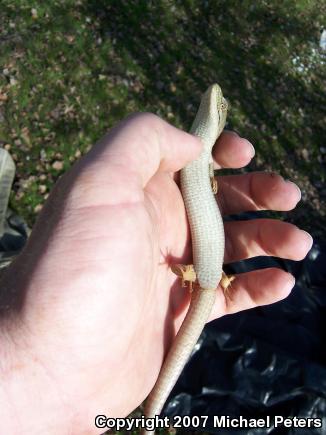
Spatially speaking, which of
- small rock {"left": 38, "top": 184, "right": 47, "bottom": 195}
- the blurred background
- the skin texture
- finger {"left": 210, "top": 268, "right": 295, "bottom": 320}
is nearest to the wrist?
the skin texture

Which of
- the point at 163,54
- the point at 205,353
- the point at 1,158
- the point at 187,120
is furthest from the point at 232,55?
the point at 205,353

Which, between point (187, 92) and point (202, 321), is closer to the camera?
point (202, 321)

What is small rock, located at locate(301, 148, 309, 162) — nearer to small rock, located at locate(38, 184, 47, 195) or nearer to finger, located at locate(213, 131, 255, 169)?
finger, located at locate(213, 131, 255, 169)

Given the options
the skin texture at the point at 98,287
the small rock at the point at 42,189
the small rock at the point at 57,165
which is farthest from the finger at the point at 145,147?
the small rock at the point at 57,165

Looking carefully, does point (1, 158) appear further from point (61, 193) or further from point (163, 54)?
point (163, 54)

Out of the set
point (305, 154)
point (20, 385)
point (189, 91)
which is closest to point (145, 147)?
point (20, 385)

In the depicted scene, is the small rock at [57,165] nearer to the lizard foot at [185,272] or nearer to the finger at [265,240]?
the finger at [265,240]

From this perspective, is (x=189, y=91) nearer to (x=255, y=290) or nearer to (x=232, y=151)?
(x=232, y=151)
